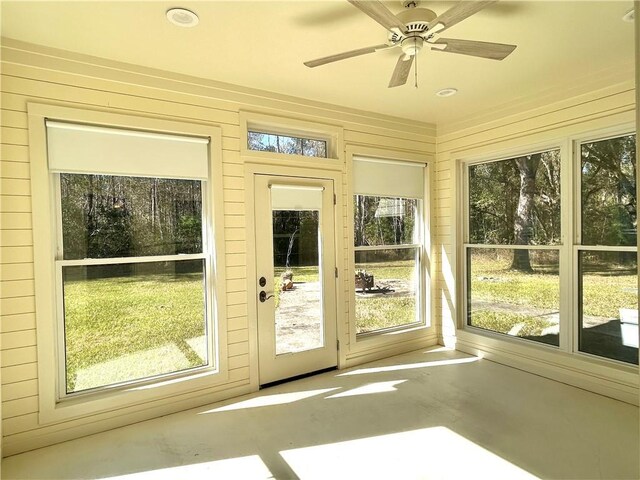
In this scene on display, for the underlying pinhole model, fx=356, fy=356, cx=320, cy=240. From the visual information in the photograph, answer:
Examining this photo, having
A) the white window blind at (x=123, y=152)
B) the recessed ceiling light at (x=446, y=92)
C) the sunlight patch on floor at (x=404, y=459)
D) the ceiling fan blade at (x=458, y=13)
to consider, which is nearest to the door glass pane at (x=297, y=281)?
the white window blind at (x=123, y=152)

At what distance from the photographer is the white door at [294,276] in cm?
342

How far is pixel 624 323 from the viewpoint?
3.14m

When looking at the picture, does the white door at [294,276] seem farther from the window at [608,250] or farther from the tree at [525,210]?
the window at [608,250]

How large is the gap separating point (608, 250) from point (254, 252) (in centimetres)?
318

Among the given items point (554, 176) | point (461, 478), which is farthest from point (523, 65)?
point (461, 478)

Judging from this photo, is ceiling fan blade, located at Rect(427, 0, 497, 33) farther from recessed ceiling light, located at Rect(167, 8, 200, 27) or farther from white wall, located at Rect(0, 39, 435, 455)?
white wall, located at Rect(0, 39, 435, 455)

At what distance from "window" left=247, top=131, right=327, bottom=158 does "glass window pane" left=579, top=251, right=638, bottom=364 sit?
9.03 ft

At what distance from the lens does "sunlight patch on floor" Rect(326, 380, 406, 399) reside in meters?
3.25

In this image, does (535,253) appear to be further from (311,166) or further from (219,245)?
(219,245)

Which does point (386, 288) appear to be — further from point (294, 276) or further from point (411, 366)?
point (294, 276)

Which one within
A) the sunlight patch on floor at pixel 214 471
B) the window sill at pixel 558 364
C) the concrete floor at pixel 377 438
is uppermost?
the window sill at pixel 558 364

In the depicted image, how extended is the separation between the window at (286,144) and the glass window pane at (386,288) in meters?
1.24

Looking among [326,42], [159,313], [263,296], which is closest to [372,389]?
[263,296]

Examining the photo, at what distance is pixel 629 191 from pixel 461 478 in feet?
8.96
